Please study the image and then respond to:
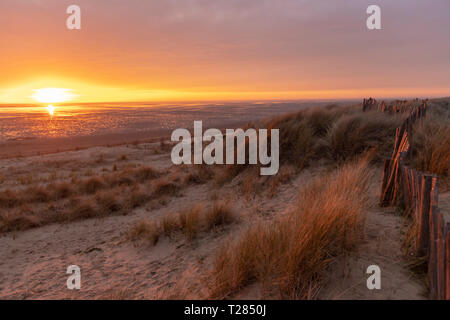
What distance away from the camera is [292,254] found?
8.39 feet

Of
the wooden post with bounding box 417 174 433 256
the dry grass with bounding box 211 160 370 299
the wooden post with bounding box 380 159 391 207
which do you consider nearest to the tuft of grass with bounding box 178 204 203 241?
the dry grass with bounding box 211 160 370 299

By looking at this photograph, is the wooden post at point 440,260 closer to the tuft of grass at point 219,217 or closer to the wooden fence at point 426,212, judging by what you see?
the wooden fence at point 426,212

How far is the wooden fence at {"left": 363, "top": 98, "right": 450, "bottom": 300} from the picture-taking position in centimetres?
204

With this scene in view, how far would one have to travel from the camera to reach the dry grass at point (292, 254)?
2480mm

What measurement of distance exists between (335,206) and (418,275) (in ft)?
3.12

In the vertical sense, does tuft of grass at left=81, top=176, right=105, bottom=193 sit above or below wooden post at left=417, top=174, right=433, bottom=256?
below

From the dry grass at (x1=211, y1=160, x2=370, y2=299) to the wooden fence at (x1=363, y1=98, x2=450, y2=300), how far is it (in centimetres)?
Result: 63

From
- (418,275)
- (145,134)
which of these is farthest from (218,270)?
(145,134)

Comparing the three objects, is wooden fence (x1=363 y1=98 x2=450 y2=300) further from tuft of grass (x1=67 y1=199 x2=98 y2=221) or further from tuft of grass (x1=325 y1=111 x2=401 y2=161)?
tuft of grass (x1=67 y1=199 x2=98 y2=221)

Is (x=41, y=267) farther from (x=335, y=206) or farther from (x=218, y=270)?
(x=335, y=206)

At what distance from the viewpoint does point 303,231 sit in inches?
109

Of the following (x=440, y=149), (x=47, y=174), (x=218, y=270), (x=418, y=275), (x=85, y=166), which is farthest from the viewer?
(x=85, y=166)

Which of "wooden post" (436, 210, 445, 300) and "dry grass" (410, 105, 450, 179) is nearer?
"wooden post" (436, 210, 445, 300)

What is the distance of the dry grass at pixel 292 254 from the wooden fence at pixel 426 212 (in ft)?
2.05
